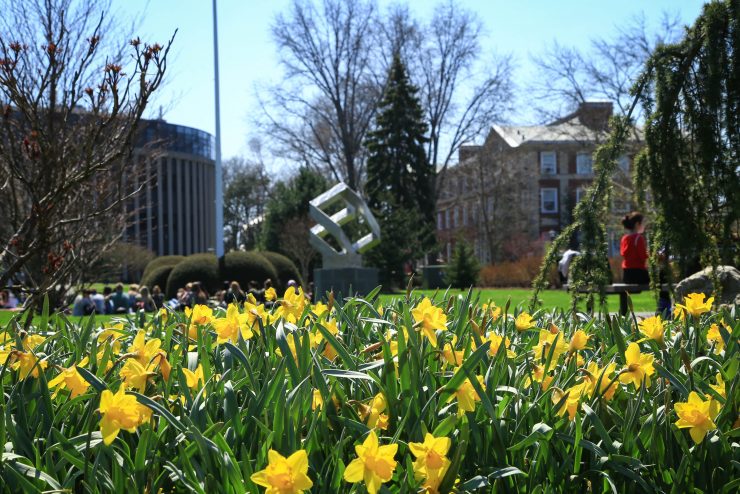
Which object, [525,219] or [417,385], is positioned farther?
[525,219]

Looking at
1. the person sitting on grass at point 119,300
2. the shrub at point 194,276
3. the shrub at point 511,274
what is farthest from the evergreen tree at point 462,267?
the person sitting on grass at point 119,300

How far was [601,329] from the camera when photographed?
3.04m

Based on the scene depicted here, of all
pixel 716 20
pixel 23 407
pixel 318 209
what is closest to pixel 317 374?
pixel 23 407

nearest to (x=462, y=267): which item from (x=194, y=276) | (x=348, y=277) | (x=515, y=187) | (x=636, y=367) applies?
(x=194, y=276)

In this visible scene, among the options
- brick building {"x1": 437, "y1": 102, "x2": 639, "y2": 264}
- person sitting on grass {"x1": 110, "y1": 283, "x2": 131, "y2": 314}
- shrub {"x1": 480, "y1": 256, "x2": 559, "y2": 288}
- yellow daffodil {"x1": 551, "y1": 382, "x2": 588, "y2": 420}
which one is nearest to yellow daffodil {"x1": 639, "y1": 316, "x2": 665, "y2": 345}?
yellow daffodil {"x1": 551, "y1": 382, "x2": 588, "y2": 420}

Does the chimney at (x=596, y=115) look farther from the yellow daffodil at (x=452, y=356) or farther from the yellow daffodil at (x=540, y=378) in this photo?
the yellow daffodil at (x=452, y=356)

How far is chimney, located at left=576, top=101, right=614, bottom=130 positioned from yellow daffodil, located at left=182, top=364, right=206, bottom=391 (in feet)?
99.5

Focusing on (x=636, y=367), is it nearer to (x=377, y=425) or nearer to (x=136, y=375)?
(x=377, y=425)

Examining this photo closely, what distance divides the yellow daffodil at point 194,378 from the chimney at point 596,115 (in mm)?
30342

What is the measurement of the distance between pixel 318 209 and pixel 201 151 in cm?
5214

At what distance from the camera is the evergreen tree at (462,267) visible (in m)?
29.5

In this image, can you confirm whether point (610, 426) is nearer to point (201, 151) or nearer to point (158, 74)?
point (158, 74)

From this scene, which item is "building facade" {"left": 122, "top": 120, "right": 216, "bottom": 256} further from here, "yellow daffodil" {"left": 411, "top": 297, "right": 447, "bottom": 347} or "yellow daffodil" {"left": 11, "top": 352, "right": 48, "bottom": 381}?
"yellow daffodil" {"left": 411, "top": 297, "right": 447, "bottom": 347}

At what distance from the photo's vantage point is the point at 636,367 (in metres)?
1.93
